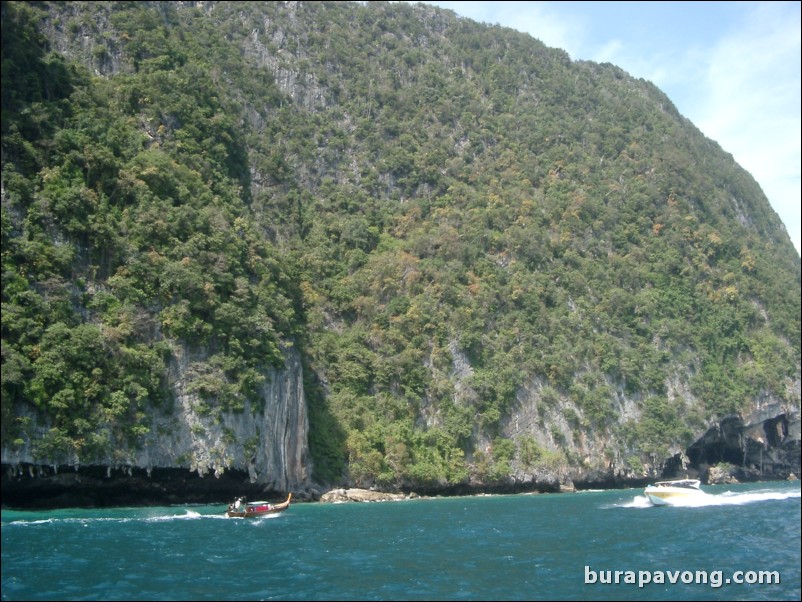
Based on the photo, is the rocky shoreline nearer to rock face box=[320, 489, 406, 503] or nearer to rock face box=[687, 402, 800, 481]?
rock face box=[320, 489, 406, 503]

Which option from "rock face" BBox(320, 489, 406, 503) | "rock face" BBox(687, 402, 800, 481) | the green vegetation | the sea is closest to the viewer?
the sea

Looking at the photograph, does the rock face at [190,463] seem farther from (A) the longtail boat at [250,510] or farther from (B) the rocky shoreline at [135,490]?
(A) the longtail boat at [250,510]

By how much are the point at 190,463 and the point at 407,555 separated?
22448mm

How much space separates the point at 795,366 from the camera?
80.9m

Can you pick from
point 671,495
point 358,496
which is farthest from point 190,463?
point 671,495

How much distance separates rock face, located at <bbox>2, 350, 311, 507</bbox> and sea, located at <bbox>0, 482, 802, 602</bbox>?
6.98 feet

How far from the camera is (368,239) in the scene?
79.3m

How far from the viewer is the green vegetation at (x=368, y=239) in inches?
1727

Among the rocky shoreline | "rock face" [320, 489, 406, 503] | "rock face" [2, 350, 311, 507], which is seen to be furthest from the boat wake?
"rock face" [2, 350, 311, 507]

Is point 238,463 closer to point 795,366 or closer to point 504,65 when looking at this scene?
point 795,366

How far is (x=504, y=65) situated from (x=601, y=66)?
2731 cm

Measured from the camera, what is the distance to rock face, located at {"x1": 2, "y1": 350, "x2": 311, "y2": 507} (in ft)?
130

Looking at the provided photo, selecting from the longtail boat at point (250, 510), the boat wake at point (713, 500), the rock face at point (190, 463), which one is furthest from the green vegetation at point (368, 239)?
the boat wake at point (713, 500)

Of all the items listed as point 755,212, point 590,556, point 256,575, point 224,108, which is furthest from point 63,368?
point 755,212
